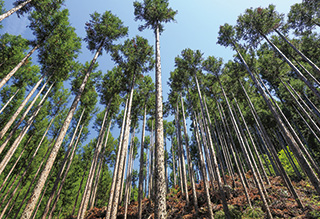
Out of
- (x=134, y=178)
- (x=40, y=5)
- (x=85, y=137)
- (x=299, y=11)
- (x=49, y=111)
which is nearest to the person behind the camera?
(x=40, y=5)

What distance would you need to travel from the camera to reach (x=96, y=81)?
1645cm

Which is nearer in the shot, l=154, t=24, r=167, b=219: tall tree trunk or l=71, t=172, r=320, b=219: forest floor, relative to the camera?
l=154, t=24, r=167, b=219: tall tree trunk

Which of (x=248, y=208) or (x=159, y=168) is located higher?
(x=159, y=168)

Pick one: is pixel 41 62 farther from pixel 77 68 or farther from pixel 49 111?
pixel 49 111

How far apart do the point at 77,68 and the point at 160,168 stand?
1580 cm

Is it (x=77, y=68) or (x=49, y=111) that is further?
Answer: (x=49, y=111)

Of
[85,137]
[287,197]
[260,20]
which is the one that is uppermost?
[260,20]

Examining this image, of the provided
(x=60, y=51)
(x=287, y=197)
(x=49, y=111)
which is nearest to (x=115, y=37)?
(x=60, y=51)

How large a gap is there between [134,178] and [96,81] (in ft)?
76.2

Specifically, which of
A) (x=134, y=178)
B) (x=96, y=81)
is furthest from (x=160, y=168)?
(x=134, y=178)

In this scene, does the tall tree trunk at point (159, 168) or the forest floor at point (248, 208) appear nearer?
the tall tree trunk at point (159, 168)

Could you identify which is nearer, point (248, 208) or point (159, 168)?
point (159, 168)

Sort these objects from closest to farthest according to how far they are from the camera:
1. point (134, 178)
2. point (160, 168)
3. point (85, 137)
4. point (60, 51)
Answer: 1. point (160, 168)
2. point (60, 51)
3. point (85, 137)
4. point (134, 178)

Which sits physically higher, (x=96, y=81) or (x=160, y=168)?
(x=96, y=81)
